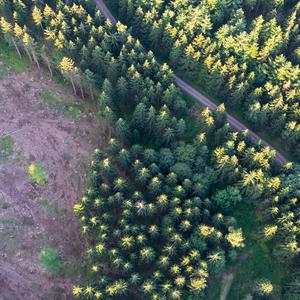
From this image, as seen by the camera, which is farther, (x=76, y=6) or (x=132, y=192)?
(x=76, y=6)

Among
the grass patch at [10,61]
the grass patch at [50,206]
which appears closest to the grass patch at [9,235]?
the grass patch at [50,206]

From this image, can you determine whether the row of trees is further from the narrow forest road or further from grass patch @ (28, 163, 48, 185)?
grass patch @ (28, 163, 48, 185)

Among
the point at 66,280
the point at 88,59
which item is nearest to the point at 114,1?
the point at 88,59

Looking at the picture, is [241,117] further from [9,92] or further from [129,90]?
[9,92]

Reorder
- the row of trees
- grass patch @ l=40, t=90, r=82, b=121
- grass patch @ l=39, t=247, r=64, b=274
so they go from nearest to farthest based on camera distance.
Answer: grass patch @ l=39, t=247, r=64, b=274
the row of trees
grass patch @ l=40, t=90, r=82, b=121

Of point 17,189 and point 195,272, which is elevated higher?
point 195,272

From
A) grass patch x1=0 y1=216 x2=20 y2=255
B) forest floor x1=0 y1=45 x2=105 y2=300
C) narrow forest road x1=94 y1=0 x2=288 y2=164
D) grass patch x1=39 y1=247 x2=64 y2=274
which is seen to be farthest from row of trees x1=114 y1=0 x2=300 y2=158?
grass patch x1=0 y1=216 x2=20 y2=255

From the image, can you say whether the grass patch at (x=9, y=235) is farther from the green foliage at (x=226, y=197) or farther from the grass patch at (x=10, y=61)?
the green foliage at (x=226, y=197)
